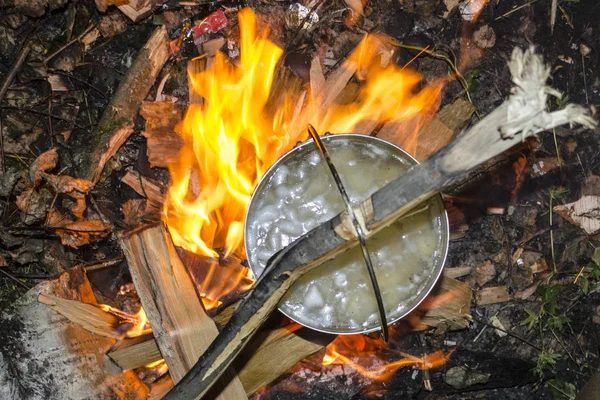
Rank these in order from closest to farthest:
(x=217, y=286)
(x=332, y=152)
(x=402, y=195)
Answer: (x=402, y=195), (x=332, y=152), (x=217, y=286)

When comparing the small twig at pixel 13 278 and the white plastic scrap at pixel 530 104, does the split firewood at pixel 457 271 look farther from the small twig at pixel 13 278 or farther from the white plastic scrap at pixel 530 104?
the small twig at pixel 13 278

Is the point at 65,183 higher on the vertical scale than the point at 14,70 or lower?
lower

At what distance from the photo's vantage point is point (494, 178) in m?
3.88

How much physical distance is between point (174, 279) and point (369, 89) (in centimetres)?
184

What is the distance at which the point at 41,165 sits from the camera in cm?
362

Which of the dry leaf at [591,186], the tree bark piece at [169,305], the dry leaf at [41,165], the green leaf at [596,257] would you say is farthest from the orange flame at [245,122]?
the green leaf at [596,257]

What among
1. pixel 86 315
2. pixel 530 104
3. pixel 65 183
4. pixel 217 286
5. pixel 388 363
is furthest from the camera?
pixel 388 363

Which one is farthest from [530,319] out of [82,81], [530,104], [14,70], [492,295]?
[14,70]

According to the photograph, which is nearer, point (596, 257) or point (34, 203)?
point (34, 203)

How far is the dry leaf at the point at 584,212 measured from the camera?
154 inches

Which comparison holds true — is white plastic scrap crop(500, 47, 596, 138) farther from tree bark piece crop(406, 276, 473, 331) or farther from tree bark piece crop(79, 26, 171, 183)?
tree bark piece crop(79, 26, 171, 183)

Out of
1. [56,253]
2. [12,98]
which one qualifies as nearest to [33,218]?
[56,253]

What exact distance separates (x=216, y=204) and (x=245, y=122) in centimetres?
59

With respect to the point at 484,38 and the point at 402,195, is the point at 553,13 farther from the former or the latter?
the point at 402,195
